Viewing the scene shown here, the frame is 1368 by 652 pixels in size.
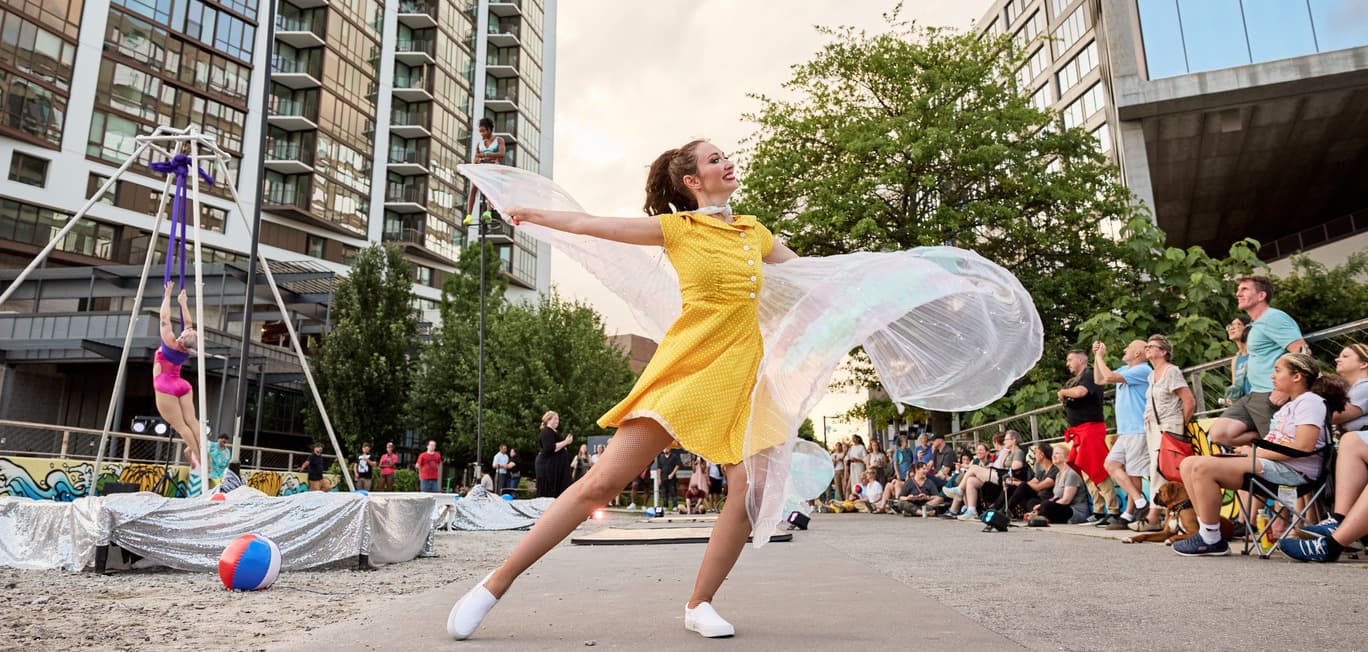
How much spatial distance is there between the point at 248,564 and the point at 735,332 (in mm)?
3370

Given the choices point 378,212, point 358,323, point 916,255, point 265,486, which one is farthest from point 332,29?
point 916,255

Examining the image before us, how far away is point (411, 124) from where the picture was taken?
54.8 metres

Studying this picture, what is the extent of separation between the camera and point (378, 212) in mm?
52500

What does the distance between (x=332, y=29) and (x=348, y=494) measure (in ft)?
164

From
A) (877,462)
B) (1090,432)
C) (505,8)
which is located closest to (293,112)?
(505,8)

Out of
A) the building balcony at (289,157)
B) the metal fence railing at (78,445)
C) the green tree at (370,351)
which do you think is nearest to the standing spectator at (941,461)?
the metal fence railing at (78,445)

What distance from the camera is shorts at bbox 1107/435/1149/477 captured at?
838 cm

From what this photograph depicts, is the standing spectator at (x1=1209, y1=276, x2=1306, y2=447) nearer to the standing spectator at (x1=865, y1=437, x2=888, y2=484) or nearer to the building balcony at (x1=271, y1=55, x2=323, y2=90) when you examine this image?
the standing spectator at (x1=865, y1=437, x2=888, y2=484)

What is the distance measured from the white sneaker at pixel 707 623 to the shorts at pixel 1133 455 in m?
7.05

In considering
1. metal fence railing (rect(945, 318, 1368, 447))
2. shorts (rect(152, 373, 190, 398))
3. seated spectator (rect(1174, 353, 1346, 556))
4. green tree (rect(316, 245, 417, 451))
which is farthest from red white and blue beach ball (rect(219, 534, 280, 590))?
green tree (rect(316, 245, 417, 451))

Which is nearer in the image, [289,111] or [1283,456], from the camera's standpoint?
[1283,456]

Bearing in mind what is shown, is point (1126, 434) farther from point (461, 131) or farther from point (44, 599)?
point (461, 131)

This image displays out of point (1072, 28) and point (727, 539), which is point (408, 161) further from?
point (727, 539)

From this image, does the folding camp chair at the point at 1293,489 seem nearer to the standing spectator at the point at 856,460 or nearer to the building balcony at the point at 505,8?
the standing spectator at the point at 856,460
